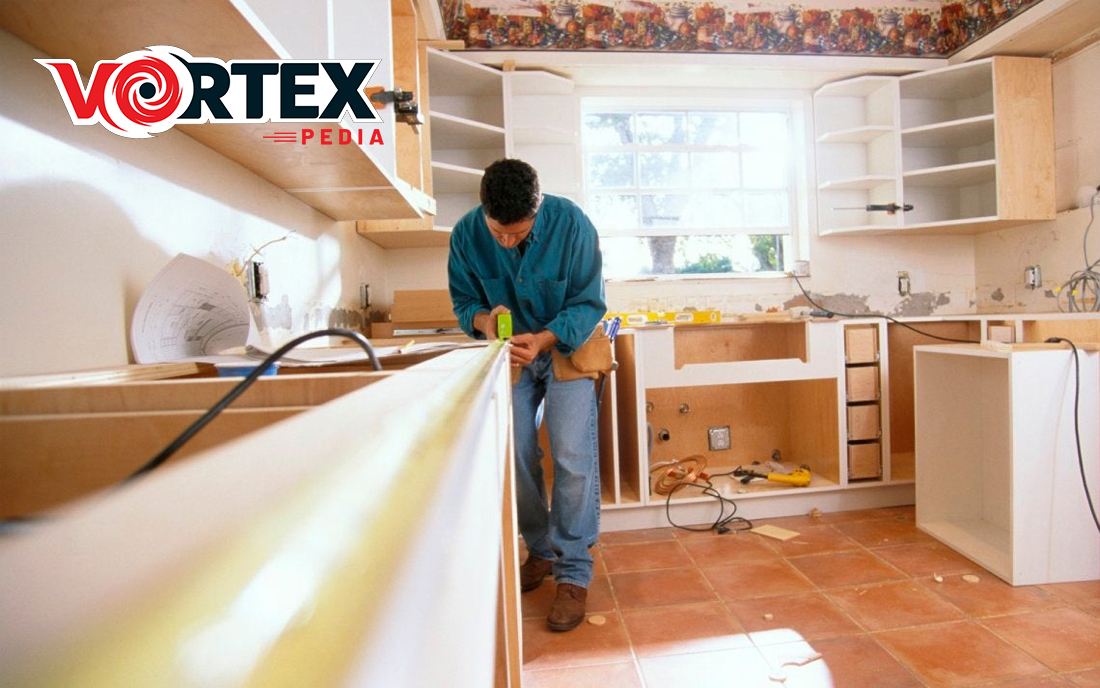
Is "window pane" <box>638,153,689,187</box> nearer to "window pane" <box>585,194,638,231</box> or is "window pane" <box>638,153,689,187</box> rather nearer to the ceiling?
"window pane" <box>585,194,638,231</box>

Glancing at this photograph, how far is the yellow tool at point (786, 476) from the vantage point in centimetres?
245

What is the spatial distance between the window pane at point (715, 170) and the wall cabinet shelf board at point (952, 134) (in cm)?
85

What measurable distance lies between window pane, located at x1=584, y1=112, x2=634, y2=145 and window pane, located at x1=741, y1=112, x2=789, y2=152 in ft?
2.24

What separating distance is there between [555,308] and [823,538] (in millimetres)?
1397

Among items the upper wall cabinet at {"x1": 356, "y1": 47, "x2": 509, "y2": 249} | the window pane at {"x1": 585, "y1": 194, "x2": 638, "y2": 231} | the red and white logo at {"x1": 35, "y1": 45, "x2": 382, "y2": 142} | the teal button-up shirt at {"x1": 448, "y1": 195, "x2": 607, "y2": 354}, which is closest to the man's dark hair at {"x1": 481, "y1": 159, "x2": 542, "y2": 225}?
the teal button-up shirt at {"x1": 448, "y1": 195, "x2": 607, "y2": 354}

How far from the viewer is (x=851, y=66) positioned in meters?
3.04

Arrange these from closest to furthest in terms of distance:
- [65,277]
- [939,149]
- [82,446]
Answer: [82,446] < [65,277] < [939,149]

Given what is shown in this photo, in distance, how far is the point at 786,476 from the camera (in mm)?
2490

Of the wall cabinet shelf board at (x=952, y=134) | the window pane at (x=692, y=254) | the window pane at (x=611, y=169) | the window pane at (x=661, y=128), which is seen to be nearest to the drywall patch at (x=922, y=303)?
the window pane at (x=692, y=254)

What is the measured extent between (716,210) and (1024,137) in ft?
4.94

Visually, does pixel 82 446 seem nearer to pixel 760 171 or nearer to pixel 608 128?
pixel 608 128

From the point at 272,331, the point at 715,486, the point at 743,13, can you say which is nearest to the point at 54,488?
the point at 272,331

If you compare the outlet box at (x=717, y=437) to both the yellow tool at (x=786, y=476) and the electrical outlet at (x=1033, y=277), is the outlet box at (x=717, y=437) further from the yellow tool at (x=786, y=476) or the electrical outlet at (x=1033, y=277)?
the electrical outlet at (x=1033, y=277)

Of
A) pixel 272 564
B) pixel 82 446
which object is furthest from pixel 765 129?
pixel 272 564
